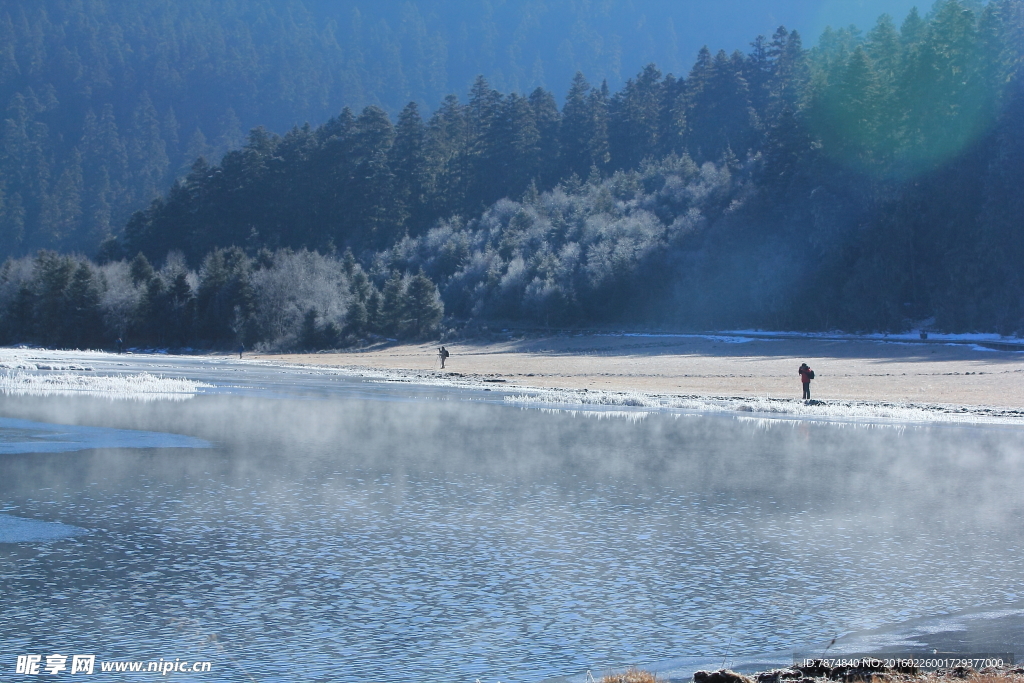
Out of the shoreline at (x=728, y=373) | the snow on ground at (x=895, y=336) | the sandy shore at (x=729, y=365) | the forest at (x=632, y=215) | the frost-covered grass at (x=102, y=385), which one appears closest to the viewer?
the shoreline at (x=728, y=373)

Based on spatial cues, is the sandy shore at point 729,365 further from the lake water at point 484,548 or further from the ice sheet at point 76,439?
the ice sheet at point 76,439

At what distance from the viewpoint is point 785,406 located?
1389 inches

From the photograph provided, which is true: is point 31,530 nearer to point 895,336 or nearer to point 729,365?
point 729,365

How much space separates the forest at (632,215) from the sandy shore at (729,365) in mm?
9156

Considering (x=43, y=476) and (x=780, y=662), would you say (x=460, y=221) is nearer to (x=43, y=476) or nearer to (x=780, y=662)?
(x=43, y=476)

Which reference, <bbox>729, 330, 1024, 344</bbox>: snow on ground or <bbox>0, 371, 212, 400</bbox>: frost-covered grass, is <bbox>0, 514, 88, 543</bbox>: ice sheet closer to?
<bbox>0, 371, 212, 400</bbox>: frost-covered grass

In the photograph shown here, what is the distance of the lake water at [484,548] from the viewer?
9938 mm

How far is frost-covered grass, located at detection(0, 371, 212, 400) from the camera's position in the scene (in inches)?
1559

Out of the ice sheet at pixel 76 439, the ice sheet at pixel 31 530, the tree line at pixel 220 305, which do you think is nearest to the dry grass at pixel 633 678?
the ice sheet at pixel 31 530

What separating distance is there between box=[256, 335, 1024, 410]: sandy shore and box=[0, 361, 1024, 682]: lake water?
1712 cm

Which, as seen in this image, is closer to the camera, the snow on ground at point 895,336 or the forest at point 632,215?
the snow on ground at point 895,336

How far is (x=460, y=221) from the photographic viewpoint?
120875 millimetres

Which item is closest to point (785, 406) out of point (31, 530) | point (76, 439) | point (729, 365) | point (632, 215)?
point (729, 365)

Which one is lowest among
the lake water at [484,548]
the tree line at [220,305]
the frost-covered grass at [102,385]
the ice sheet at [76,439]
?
the lake water at [484,548]
